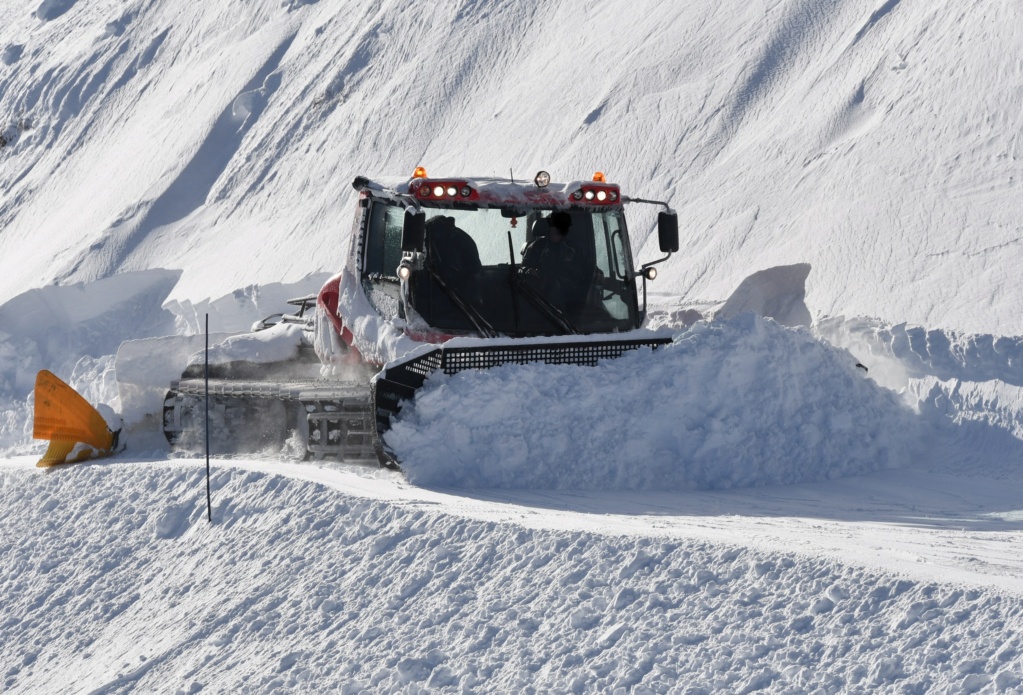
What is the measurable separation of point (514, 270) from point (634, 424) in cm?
→ 162

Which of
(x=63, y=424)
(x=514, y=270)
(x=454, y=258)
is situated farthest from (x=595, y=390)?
(x=63, y=424)

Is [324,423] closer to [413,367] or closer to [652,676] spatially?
[413,367]

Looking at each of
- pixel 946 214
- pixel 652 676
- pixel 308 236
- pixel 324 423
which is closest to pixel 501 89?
pixel 308 236

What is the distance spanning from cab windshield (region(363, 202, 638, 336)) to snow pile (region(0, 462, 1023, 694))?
72.3 inches

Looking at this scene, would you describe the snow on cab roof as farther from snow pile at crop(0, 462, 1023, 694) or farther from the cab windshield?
snow pile at crop(0, 462, 1023, 694)

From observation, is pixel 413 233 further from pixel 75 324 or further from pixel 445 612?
pixel 75 324

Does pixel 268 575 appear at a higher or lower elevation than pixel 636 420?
lower

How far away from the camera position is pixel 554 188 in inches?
332

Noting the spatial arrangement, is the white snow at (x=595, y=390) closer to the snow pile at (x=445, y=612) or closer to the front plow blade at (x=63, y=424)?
the snow pile at (x=445, y=612)

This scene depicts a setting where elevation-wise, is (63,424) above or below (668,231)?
below

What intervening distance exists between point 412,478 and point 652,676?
297 centimetres

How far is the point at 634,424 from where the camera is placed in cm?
696

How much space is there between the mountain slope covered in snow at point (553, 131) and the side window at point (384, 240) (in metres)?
5.30

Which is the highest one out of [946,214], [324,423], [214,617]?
[946,214]
